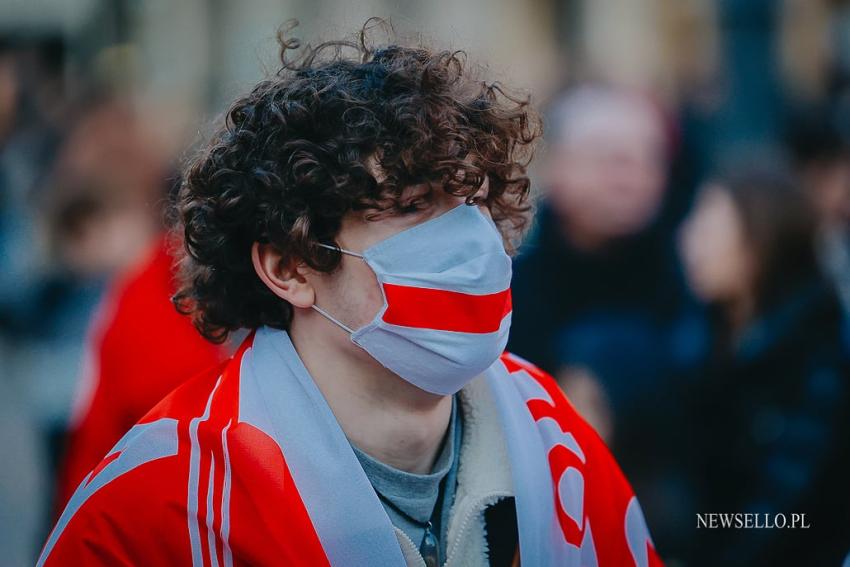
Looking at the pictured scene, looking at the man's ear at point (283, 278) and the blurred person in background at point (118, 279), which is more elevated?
the man's ear at point (283, 278)

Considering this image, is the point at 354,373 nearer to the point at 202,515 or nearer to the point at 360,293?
the point at 360,293

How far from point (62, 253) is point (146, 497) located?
264 cm

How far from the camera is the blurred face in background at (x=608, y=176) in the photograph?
445 centimetres

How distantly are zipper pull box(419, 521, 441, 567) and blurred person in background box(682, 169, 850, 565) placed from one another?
1.85m

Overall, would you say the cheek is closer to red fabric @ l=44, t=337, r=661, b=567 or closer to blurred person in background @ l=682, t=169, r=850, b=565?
red fabric @ l=44, t=337, r=661, b=567

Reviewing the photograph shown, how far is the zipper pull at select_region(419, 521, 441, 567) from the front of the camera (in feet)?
7.11

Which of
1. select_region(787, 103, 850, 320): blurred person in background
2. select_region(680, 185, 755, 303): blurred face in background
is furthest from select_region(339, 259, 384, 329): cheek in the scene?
select_region(787, 103, 850, 320): blurred person in background

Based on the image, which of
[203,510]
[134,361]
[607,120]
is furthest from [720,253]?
[203,510]

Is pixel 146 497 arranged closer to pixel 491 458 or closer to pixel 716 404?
pixel 491 458

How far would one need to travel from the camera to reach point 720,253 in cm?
418

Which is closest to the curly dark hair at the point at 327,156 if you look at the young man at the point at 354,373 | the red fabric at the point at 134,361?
the young man at the point at 354,373

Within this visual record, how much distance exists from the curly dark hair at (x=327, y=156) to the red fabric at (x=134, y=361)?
97 centimetres

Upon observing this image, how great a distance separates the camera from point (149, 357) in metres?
3.34

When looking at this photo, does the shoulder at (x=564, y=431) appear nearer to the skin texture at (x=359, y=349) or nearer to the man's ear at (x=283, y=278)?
the skin texture at (x=359, y=349)
